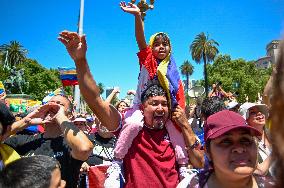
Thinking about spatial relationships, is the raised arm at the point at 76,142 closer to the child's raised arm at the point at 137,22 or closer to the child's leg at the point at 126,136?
the child's leg at the point at 126,136

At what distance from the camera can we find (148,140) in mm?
2535

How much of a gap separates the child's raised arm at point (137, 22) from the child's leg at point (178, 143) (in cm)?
82

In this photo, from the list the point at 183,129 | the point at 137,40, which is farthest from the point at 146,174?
the point at 137,40

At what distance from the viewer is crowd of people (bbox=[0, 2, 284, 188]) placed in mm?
1843

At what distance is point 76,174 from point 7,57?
7000 centimetres

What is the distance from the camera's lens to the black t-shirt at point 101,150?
4.56 meters

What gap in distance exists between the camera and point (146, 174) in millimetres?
2404

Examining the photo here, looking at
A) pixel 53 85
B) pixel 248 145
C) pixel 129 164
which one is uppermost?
pixel 53 85

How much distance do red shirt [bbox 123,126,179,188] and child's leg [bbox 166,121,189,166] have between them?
0.04 m

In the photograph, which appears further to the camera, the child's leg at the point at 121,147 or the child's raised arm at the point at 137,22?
the child's raised arm at the point at 137,22

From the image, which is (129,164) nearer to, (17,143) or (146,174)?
(146,174)

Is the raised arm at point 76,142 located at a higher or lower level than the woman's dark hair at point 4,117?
lower

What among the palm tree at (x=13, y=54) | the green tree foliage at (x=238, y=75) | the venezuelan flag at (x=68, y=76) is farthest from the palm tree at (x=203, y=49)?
the venezuelan flag at (x=68, y=76)

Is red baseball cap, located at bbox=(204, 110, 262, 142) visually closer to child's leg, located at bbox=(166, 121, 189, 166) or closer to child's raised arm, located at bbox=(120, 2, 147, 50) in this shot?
child's leg, located at bbox=(166, 121, 189, 166)
